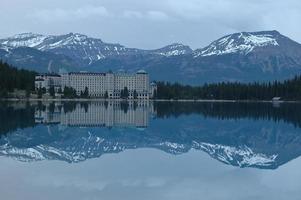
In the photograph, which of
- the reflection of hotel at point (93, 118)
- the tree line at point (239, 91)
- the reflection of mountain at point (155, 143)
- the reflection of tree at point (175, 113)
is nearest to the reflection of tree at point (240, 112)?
the reflection of tree at point (175, 113)

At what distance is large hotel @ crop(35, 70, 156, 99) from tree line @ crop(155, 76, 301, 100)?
32.5 ft

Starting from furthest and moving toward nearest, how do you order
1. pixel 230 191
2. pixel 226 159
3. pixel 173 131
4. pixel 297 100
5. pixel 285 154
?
pixel 297 100, pixel 173 131, pixel 285 154, pixel 226 159, pixel 230 191

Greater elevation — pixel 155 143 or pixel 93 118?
pixel 155 143

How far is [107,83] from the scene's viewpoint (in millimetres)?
188125

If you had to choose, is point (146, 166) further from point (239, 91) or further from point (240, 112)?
point (239, 91)

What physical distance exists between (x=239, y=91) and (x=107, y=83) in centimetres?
5148

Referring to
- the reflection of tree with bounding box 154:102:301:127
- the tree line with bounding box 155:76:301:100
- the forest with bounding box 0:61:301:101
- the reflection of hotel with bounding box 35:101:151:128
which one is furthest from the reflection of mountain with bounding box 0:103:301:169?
the tree line with bounding box 155:76:301:100

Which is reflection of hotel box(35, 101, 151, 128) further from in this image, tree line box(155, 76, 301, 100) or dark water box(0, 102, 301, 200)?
tree line box(155, 76, 301, 100)

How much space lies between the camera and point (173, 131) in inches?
1529

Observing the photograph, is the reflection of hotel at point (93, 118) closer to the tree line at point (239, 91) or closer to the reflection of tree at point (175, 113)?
the reflection of tree at point (175, 113)

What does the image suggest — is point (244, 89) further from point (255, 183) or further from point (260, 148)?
point (255, 183)

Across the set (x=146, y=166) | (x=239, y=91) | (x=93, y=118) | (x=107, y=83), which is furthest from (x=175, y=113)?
(x=107, y=83)

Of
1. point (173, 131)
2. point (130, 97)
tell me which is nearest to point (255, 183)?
point (173, 131)

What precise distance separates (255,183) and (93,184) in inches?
193
